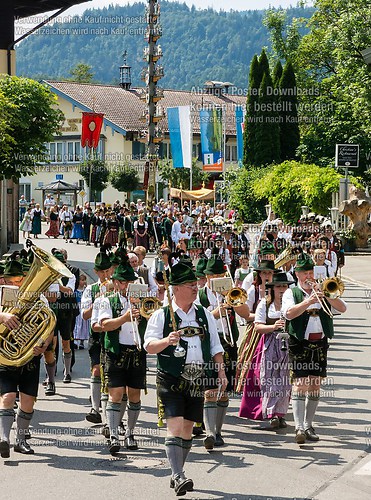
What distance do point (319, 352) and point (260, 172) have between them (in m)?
39.2

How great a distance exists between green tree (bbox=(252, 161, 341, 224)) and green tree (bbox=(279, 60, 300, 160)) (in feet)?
31.5

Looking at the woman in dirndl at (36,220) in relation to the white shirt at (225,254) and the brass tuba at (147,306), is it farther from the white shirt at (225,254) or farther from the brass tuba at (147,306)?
the brass tuba at (147,306)

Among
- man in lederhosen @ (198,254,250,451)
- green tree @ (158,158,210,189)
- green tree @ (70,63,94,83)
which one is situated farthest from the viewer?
green tree @ (70,63,94,83)

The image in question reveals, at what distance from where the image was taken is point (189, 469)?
893 centimetres

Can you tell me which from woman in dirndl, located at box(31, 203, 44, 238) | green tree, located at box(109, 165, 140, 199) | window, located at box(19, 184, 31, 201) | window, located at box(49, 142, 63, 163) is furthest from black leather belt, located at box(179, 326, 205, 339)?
window, located at box(19, 184, 31, 201)

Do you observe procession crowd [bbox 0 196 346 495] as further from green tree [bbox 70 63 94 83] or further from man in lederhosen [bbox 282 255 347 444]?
green tree [bbox 70 63 94 83]

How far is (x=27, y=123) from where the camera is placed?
27.1m

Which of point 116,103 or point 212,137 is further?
point 116,103

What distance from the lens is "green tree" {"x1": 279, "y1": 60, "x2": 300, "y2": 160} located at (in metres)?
52.7

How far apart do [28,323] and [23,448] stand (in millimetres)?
1243

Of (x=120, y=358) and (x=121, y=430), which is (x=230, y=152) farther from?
(x=120, y=358)

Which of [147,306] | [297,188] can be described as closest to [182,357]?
[147,306]

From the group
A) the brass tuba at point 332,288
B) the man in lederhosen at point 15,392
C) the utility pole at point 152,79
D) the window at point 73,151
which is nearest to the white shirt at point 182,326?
the man in lederhosen at point 15,392

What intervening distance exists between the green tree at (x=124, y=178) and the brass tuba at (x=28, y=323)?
58.0 meters
